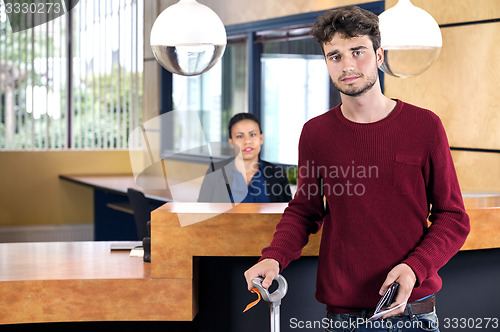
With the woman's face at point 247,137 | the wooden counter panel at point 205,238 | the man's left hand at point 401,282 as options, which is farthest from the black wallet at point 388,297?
the woman's face at point 247,137

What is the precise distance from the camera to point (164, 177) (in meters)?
2.40

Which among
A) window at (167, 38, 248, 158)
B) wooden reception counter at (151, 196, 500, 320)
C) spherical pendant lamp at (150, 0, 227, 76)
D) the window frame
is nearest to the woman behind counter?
spherical pendant lamp at (150, 0, 227, 76)

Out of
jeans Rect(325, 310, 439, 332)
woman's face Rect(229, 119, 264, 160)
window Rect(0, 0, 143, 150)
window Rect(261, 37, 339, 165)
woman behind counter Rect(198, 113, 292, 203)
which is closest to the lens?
jeans Rect(325, 310, 439, 332)

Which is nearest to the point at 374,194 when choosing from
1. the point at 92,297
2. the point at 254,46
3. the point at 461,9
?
the point at 92,297

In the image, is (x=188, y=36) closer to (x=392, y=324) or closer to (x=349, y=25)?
A: (x=349, y=25)

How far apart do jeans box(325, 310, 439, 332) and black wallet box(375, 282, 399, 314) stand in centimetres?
13

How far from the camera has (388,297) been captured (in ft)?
4.84

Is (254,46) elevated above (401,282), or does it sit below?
above

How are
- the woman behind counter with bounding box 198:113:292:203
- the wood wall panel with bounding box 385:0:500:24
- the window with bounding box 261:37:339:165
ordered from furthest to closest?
the window with bounding box 261:37:339:165
the wood wall panel with bounding box 385:0:500:24
the woman behind counter with bounding box 198:113:292:203

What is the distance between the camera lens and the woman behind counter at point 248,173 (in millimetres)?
2848

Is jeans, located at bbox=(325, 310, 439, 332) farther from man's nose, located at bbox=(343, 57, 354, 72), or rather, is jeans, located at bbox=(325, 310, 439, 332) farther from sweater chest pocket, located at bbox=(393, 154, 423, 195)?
man's nose, located at bbox=(343, 57, 354, 72)

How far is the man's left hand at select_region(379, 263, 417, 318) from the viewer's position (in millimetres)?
1475

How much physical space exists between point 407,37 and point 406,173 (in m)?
1.30

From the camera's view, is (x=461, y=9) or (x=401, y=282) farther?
(x=461, y=9)
